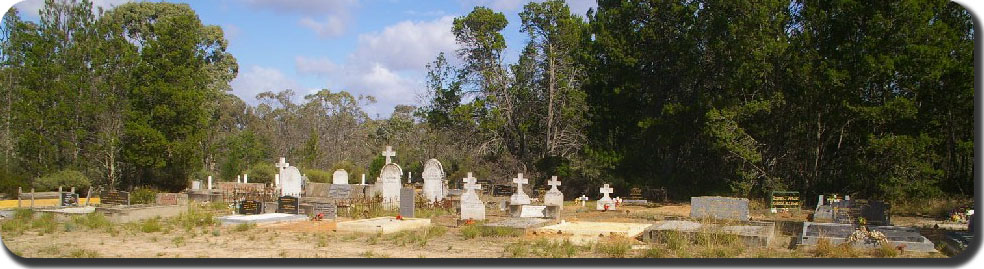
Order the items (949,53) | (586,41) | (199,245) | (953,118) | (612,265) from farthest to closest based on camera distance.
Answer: (586,41) → (953,118) → (949,53) → (199,245) → (612,265)

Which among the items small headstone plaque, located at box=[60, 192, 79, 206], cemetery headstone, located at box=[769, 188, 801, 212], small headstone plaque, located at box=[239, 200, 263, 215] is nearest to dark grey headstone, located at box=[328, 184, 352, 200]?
small headstone plaque, located at box=[239, 200, 263, 215]

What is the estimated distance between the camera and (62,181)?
3070cm

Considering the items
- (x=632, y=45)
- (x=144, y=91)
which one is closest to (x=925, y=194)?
(x=632, y=45)

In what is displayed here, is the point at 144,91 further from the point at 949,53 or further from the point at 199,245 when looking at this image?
the point at 949,53

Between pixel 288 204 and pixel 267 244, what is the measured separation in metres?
6.32

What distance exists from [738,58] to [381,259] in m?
20.3

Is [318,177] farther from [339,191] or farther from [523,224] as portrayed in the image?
[523,224]

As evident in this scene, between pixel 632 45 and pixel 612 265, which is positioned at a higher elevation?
pixel 632 45

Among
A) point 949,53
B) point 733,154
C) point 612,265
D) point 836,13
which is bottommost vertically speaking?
point 612,265

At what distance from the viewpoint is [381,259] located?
467 inches

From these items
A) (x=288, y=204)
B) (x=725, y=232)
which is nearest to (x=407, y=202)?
(x=288, y=204)

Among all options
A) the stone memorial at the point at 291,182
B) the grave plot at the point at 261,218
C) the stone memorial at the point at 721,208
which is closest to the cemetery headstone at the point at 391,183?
the stone memorial at the point at 291,182

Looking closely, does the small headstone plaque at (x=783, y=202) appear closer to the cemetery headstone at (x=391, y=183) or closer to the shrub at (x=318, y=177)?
the cemetery headstone at (x=391, y=183)

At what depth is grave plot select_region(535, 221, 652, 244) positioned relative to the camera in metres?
15.9
